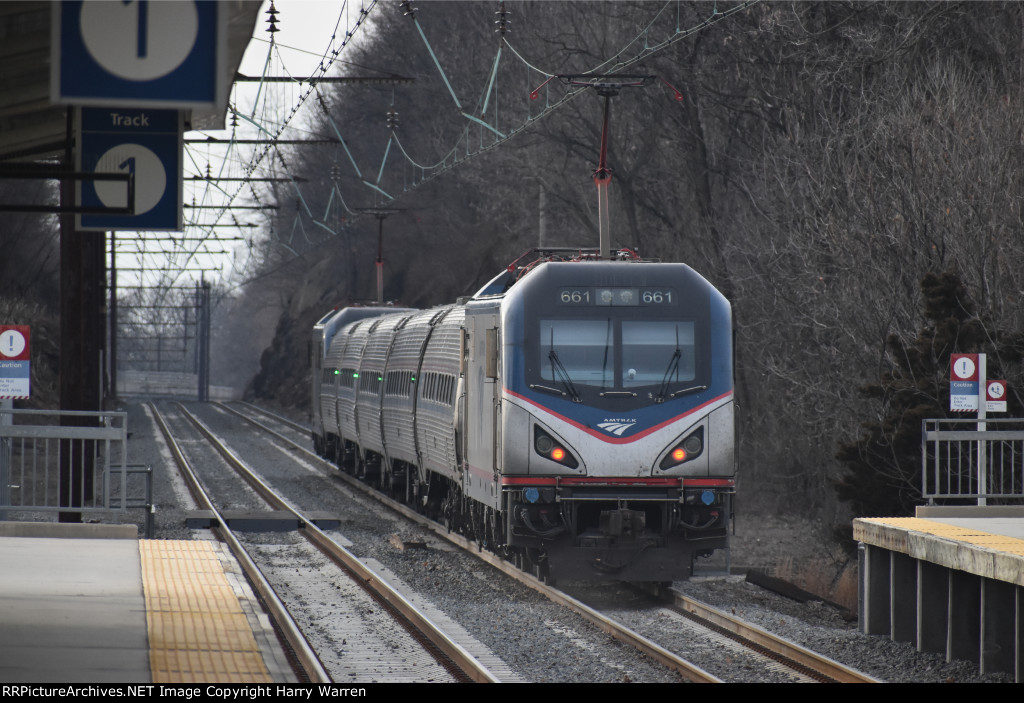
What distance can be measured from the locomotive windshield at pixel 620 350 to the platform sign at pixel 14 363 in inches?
258

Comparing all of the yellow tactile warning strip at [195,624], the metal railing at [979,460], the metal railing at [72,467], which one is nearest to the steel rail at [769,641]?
the metal railing at [979,460]

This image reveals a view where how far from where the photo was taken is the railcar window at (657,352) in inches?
535

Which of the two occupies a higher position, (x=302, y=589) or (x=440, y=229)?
(x=440, y=229)

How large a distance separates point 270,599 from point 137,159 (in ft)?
14.1

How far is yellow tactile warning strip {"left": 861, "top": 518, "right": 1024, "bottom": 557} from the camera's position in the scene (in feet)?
33.4

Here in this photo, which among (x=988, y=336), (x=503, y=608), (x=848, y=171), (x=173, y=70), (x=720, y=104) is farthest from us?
(x=720, y=104)

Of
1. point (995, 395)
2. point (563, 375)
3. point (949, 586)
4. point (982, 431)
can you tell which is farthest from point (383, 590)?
point (995, 395)

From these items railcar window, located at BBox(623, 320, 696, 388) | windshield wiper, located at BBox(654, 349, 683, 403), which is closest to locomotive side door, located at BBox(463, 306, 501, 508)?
railcar window, located at BBox(623, 320, 696, 388)

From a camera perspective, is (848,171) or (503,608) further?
(848,171)

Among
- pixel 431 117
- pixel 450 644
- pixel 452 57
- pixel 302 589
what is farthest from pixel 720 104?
pixel 431 117

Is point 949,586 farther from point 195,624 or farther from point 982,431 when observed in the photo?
point 195,624

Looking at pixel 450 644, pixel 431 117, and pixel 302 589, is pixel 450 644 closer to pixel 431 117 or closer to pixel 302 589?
pixel 302 589

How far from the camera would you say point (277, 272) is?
86.8 m
